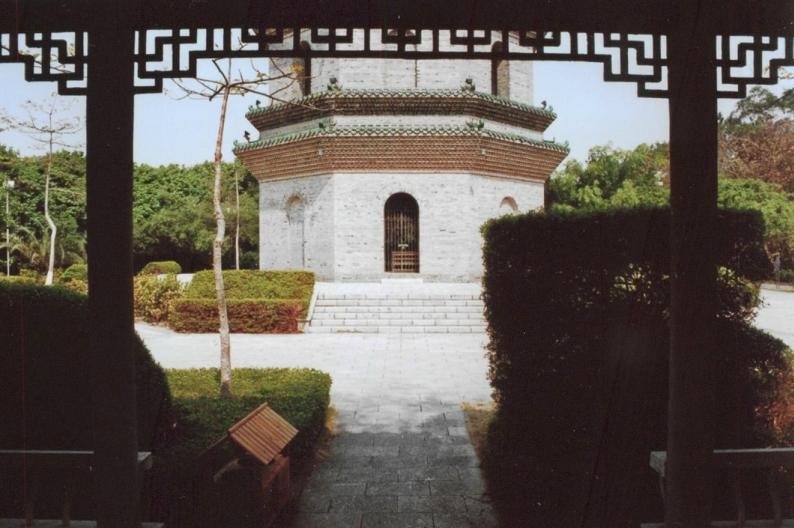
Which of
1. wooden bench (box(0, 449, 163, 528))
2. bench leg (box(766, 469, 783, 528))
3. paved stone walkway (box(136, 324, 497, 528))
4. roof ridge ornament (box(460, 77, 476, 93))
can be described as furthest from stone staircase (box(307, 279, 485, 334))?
wooden bench (box(0, 449, 163, 528))

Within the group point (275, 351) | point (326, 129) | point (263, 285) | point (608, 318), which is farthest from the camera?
point (326, 129)

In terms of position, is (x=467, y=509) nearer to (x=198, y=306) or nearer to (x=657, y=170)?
(x=198, y=306)

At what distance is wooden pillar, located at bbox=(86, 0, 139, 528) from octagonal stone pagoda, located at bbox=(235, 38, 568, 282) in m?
16.7

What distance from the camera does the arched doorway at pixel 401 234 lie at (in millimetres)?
21500

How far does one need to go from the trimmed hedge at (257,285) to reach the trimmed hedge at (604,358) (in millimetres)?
12977

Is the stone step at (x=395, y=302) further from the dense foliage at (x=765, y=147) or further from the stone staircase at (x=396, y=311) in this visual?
the dense foliage at (x=765, y=147)

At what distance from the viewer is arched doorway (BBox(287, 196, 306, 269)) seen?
21719 millimetres

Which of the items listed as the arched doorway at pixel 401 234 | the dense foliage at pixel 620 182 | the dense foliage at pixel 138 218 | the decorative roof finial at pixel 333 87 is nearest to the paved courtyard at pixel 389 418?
the arched doorway at pixel 401 234

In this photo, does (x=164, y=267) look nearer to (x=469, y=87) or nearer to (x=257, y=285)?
(x=257, y=285)

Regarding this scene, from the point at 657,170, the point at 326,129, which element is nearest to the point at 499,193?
the point at 326,129

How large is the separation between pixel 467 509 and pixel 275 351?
28.9 ft

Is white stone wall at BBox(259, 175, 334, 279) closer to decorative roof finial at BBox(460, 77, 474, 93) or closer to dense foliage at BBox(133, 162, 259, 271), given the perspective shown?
decorative roof finial at BBox(460, 77, 474, 93)

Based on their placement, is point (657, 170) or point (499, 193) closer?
point (499, 193)

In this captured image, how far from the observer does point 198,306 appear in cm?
1636
